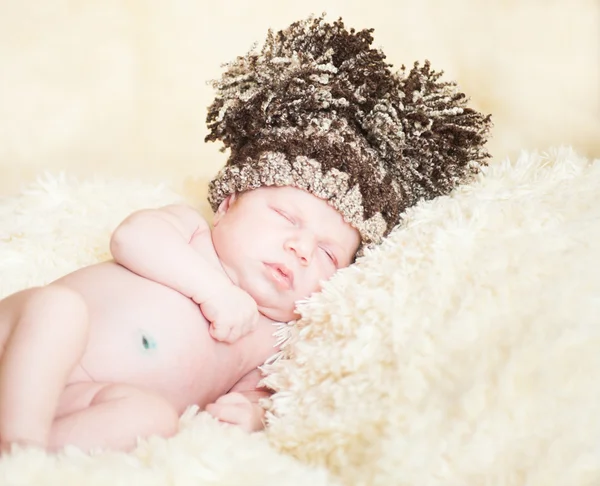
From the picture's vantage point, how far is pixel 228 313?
1.20m

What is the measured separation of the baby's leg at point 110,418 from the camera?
89cm

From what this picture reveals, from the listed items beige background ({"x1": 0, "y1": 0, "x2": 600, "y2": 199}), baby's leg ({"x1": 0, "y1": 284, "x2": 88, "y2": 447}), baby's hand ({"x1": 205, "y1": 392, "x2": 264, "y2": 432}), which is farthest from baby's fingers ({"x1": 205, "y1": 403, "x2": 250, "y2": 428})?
beige background ({"x1": 0, "y1": 0, "x2": 600, "y2": 199})

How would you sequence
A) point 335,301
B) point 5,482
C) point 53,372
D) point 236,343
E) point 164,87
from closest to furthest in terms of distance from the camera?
point 5,482
point 53,372
point 335,301
point 236,343
point 164,87

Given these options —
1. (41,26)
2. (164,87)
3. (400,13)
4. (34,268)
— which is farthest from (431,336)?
(41,26)

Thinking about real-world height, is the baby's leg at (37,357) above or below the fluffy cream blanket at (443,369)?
below

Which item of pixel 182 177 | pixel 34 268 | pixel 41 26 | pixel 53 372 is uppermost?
pixel 41 26

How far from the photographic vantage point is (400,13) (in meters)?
2.09

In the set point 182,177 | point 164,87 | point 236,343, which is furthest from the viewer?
point 164,87

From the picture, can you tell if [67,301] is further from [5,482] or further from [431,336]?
[431,336]

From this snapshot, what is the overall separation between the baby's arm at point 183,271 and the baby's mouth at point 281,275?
0.07 m

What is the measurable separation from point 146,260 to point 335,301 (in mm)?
335

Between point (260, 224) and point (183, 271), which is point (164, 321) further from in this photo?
point (260, 224)

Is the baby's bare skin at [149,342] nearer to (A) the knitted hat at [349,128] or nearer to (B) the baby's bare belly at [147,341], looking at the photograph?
(B) the baby's bare belly at [147,341]

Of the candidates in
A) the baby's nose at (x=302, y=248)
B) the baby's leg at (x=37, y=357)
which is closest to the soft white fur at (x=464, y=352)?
the baby's nose at (x=302, y=248)
